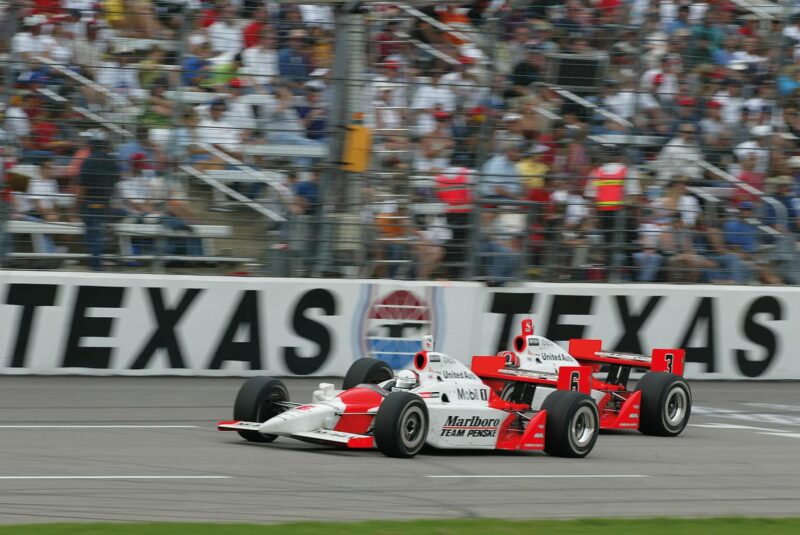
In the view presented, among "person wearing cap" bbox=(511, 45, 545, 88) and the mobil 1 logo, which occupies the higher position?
"person wearing cap" bbox=(511, 45, 545, 88)

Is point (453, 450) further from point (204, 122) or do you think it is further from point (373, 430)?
point (204, 122)

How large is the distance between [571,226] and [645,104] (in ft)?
6.07

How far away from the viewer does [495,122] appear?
14711 millimetres

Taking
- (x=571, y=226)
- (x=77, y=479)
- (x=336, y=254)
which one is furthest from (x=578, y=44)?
(x=77, y=479)

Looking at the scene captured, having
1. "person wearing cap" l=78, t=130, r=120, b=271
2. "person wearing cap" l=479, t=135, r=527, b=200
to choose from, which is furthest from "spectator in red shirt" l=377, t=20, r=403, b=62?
"person wearing cap" l=78, t=130, r=120, b=271

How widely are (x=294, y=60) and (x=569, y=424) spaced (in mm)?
6325

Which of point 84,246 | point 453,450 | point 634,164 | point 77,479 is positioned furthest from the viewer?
point 634,164

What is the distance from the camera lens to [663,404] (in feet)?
36.0

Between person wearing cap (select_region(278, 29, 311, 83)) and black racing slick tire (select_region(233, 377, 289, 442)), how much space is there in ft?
18.3

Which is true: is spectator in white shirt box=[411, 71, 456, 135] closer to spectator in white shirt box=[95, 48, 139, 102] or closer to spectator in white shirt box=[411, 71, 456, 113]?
spectator in white shirt box=[411, 71, 456, 113]

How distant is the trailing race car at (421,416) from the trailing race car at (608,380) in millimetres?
454

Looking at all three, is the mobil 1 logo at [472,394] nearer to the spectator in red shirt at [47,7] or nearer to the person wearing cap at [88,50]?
the person wearing cap at [88,50]

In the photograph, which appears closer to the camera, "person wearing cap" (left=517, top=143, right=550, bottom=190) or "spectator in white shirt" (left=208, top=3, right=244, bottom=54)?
"spectator in white shirt" (left=208, top=3, right=244, bottom=54)

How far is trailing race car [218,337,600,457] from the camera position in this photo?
28.8 ft
